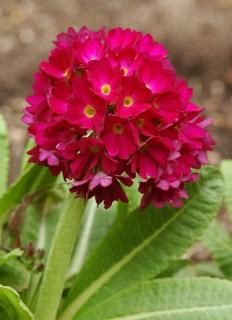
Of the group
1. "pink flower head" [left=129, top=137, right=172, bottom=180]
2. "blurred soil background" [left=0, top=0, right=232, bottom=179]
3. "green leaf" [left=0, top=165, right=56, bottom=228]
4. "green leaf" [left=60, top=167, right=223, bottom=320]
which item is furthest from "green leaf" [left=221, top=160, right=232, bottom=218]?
"blurred soil background" [left=0, top=0, right=232, bottom=179]

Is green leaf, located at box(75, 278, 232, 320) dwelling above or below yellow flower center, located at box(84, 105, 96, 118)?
below

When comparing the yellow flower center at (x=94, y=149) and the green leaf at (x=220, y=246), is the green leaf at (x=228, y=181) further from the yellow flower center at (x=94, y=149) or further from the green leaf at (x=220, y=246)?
the yellow flower center at (x=94, y=149)

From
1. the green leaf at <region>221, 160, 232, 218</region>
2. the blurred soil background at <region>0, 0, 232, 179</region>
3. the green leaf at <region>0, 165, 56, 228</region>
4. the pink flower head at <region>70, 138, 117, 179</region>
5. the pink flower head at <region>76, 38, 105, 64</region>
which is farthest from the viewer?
the blurred soil background at <region>0, 0, 232, 179</region>

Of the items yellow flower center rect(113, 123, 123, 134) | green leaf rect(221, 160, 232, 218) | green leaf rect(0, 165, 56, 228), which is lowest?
green leaf rect(221, 160, 232, 218)

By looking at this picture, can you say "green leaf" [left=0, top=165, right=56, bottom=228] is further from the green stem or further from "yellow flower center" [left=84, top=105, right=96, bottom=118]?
"yellow flower center" [left=84, top=105, right=96, bottom=118]

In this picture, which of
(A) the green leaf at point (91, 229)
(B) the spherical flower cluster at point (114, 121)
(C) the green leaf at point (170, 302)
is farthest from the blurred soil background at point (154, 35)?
(B) the spherical flower cluster at point (114, 121)

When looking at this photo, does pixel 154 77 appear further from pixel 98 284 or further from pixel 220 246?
pixel 220 246

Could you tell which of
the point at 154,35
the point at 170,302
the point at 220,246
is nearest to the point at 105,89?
the point at 170,302
